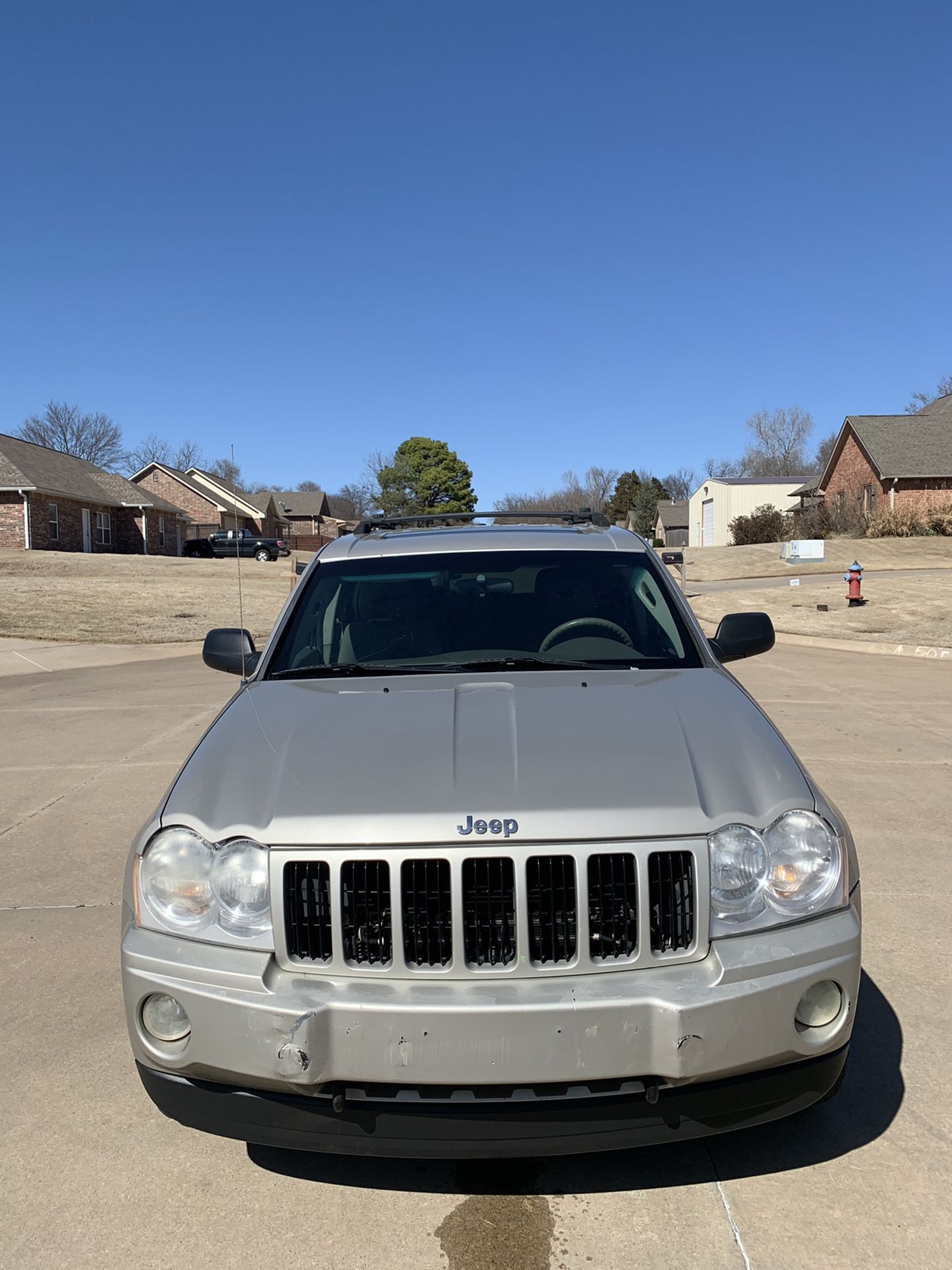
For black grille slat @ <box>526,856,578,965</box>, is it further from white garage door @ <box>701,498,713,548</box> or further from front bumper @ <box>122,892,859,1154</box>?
white garage door @ <box>701,498,713,548</box>

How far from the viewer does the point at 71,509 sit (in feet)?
143

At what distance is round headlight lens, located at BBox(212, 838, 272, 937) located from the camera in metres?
2.44

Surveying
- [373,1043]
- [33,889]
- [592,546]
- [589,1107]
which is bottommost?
[33,889]

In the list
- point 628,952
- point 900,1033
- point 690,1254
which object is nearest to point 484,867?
point 628,952

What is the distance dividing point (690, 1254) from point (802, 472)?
104684mm

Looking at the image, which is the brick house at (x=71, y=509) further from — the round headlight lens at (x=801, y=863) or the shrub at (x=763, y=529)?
the round headlight lens at (x=801, y=863)

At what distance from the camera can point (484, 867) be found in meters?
2.36

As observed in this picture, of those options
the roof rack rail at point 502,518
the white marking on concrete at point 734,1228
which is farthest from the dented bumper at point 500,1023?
the roof rack rail at point 502,518

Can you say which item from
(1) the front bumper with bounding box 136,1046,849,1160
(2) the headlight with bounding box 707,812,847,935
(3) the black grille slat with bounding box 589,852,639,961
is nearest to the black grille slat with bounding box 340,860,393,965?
(1) the front bumper with bounding box 136,1046,849,1160

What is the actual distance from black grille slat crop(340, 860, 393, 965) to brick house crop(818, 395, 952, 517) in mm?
44631

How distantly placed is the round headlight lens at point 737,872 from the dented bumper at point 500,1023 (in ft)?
0.23

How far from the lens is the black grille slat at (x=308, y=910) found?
2.39m

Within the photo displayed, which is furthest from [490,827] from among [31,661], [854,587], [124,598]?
[124,598]

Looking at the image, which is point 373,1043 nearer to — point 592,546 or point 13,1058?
point 13,1058
